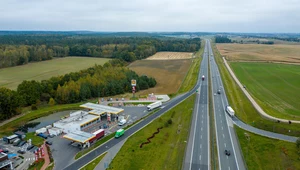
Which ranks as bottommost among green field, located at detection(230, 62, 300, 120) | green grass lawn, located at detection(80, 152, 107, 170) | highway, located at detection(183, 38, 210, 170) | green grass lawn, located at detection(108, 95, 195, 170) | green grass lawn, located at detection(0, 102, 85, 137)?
green grass lawn, located at detection(0, 102, 85, 137)

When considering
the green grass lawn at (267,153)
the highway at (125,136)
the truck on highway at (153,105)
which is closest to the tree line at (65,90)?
the highway at (125,136)

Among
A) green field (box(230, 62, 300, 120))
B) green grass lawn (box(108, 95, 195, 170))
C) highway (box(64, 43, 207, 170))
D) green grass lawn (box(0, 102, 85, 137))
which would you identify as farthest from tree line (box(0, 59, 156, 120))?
Answer: green field (box(230, 62, 300, 120))

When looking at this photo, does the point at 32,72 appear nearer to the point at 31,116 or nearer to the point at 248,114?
the point at 31,116

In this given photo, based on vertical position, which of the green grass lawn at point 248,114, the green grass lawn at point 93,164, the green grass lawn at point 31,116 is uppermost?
the green grass lawn at point 248,114

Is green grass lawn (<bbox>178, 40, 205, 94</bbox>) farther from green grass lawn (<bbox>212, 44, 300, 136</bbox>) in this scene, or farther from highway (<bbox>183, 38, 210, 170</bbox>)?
highway (<bbox>183, 38, 210, 170</bbox>)

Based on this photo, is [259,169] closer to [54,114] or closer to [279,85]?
[54,114]

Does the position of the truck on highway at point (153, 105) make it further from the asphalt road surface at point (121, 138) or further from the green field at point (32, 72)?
the green field at point (32, 72)
